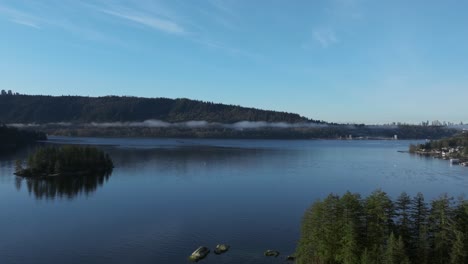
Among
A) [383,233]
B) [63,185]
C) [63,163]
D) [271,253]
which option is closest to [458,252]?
[383,233]

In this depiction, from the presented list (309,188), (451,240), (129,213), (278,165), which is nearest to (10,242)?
(129,213)

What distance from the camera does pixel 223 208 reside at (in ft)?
84.7

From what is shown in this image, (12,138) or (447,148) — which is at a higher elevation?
(447,148)

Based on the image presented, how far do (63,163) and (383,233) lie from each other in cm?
3469

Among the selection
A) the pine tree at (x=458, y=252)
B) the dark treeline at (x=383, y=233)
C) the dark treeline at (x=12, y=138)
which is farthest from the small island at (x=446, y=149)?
the dark treeline at (x=12, y=138)

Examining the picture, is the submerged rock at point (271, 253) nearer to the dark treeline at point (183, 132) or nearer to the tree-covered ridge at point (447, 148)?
the tree-covered ridge at point (447, 148)

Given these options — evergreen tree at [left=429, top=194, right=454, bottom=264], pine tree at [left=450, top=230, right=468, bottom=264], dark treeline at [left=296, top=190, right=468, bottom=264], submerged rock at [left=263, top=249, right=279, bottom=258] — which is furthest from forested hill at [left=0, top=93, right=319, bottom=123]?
pine tree at [left=450, top=230, right=468, bottom=264]

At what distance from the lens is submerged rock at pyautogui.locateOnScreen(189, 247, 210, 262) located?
1628 centimetres

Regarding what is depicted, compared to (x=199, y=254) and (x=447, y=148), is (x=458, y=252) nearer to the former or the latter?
(x=199, y=254)

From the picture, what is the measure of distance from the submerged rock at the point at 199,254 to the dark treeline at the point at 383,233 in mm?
3830

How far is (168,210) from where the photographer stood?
83.1ft

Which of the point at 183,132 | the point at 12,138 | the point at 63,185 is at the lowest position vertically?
the point at 63,185

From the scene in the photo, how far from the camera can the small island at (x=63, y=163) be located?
39.5 m

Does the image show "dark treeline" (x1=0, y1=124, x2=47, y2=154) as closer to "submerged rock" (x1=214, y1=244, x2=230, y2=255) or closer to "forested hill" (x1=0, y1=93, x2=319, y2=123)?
"forested hill" (x1=0, y1=93, x2=319, y2=123)
